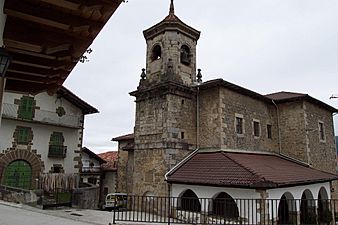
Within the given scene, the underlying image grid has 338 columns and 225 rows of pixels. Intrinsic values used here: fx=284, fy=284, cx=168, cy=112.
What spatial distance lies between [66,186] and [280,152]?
527 inches

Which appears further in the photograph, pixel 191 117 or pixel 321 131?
pixel 321 131

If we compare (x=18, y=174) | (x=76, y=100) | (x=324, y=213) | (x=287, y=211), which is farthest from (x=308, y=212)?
(x=18, y=174)

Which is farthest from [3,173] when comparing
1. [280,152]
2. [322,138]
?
[322,138]

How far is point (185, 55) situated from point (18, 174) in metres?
12.0

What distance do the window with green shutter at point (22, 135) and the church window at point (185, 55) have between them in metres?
10.2

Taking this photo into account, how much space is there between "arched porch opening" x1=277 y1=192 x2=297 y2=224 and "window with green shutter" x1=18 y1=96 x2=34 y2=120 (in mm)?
14687

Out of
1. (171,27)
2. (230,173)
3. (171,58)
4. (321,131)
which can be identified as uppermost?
(171,27)

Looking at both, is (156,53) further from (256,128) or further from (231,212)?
(231,212)

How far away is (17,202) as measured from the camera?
535 inches

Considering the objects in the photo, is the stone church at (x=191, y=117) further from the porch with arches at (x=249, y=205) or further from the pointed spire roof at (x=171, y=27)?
the porch with arches at (x=249, y=205)

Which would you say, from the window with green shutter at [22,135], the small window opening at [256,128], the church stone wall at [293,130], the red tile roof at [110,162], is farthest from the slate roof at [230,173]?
the red tile roof at [110,162]

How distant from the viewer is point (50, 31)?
9.29 ft

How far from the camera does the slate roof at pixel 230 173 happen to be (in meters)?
10.8

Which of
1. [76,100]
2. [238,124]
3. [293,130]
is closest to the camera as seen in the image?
[238,124]
